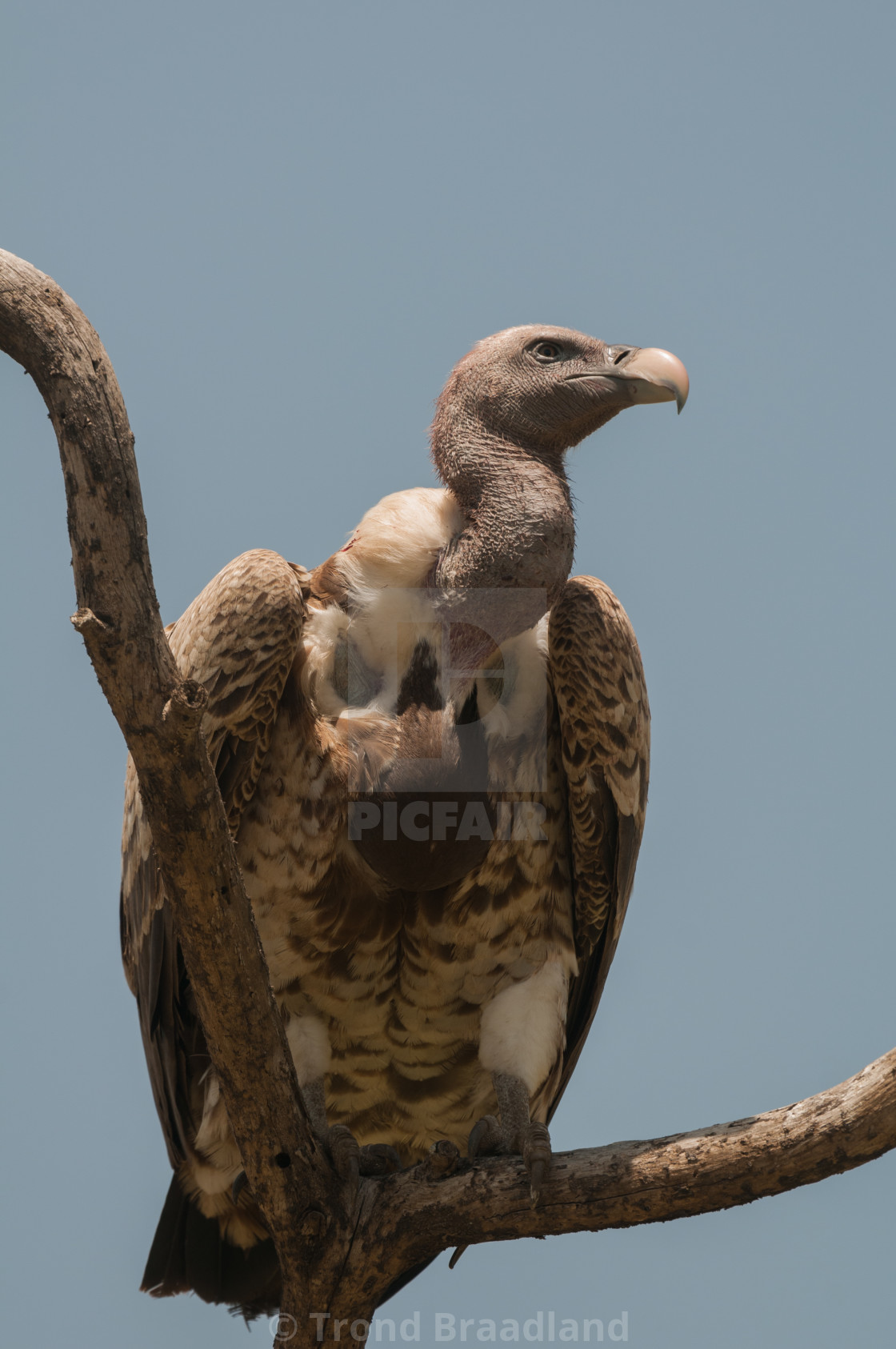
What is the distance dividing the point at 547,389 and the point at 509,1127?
120 inches

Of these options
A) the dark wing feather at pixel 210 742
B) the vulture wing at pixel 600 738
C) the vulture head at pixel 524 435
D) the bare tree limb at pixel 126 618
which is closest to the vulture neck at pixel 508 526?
the vulture head at pixel 524 435

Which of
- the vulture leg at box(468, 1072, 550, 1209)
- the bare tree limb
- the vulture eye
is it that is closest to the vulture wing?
the vulture leg at box(468, 1072, 550, 1209)

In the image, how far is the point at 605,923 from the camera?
20.2 ft

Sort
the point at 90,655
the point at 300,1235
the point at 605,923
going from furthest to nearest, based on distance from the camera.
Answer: the point at 605,923 → the point at 300,1235 → the point at 90,655

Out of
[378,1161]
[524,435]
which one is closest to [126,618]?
[524,435]

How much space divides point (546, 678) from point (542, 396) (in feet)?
3.88

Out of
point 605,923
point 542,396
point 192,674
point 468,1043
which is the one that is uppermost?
point 542,396

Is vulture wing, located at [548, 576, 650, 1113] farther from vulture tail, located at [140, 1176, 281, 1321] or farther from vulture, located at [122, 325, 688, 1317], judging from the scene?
vulture tail, located at [140, 1176, 281, 1321]

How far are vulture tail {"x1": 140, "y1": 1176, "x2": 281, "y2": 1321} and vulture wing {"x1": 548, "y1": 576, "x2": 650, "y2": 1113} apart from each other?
2.16 metres

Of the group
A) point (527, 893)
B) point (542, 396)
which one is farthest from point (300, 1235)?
point (542, 396)

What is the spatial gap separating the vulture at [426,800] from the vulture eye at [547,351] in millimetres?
12

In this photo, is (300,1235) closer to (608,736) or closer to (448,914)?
(448,914)

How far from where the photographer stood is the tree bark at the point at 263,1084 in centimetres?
378

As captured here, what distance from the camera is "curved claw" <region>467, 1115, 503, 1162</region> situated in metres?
5.55
